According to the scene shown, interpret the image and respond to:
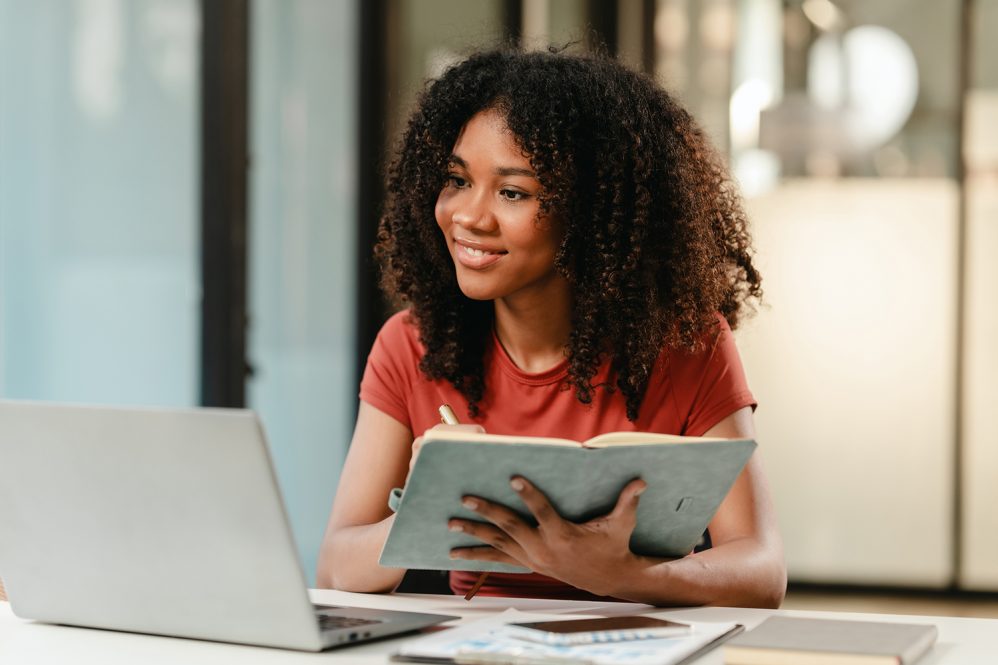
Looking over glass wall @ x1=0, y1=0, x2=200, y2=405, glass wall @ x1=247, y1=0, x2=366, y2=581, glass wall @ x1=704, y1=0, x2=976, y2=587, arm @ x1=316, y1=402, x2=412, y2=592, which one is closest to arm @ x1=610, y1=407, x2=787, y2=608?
arm @ x1=316, y1=402, x2=412, y2=592

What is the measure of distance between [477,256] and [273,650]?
0.67 m

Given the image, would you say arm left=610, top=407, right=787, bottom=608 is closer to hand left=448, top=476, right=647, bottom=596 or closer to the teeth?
hand left=448, top=476, right=647, bottom=596

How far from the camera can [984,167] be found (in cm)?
420

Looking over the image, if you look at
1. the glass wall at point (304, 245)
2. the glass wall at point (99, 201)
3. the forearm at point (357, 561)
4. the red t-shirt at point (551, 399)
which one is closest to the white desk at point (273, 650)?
the forearm at point (357, 561)

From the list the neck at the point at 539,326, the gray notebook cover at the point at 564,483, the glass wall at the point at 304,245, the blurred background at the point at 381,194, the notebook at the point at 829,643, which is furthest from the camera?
the glass wall at the point at 304,245

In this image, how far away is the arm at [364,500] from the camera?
1627 millimetres

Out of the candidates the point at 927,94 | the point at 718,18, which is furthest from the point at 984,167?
the point at 718,18

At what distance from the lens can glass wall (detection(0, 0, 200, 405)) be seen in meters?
2.49

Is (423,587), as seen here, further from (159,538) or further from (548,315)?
(159,538)

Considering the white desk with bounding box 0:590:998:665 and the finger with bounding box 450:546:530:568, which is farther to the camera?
the finger with bounding box 450:546:530:568

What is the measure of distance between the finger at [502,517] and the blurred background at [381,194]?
1.50 meters

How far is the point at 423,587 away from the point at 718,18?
9.37ft

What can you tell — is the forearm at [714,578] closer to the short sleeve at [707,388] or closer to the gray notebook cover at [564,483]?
the gray notebook cover at [564,483]

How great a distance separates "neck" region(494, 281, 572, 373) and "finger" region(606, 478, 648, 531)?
54 cm
